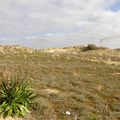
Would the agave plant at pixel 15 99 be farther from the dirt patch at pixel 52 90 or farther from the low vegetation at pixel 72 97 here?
the dirt patch at pixel 52 90

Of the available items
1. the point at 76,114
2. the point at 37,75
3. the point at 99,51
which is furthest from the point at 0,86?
the point at 99,51

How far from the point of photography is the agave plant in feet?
46.6

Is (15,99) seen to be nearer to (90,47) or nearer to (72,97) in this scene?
(72,97)

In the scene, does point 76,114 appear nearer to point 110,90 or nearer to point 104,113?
point 104,113

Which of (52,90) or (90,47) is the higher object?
(90,47)

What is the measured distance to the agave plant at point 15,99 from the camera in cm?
1420

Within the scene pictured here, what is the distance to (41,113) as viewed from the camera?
15.2 meters

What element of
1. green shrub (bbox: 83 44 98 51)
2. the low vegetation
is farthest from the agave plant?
green shrub (bbox: 83 44 98 51)

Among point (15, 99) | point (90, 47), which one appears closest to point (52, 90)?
point (15, 99)

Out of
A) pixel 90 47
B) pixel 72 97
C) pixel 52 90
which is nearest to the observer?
pixel 72 97

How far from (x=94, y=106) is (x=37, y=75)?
25.2ft

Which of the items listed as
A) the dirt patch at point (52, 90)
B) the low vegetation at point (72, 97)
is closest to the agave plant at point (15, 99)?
the low vegetation at point (72, 97)

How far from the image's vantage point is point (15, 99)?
14680mm

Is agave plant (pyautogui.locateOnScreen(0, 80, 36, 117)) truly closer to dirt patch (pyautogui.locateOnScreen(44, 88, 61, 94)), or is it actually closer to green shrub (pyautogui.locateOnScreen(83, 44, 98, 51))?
dirt patch (pyautogui.locateOnScreen(44, 88, 61, 94))
